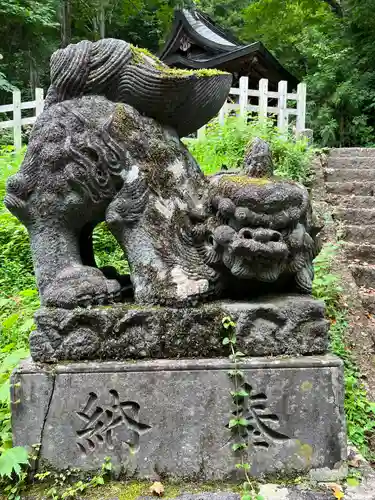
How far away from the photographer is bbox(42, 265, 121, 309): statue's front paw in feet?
6.18

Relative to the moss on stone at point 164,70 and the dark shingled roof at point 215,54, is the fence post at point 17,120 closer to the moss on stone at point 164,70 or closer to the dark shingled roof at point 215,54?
the dark shingled roof at point 215,54

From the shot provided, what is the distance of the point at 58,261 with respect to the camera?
202 centimetres

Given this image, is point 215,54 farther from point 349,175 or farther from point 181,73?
point 181,73

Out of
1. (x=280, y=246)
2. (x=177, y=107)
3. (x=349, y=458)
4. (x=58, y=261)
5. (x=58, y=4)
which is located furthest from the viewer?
(x=58, y=4)

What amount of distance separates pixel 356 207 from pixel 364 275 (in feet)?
4.11

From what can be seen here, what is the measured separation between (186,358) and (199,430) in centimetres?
25

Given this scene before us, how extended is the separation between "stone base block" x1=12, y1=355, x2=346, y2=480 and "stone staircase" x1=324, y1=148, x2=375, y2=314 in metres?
2.55

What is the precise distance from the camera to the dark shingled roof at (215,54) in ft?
40.3

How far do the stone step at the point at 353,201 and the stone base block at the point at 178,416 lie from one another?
399cm

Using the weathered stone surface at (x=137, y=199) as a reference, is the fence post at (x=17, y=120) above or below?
above

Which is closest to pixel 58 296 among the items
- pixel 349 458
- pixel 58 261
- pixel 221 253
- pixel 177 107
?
pixel 58 261

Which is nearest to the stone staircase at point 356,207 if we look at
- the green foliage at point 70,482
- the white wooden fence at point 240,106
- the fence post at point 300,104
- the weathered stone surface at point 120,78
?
the white wooden fence at point 240,106

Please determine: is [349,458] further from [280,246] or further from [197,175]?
[197,175]

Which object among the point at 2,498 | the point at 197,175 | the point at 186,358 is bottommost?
the point at 2,498
